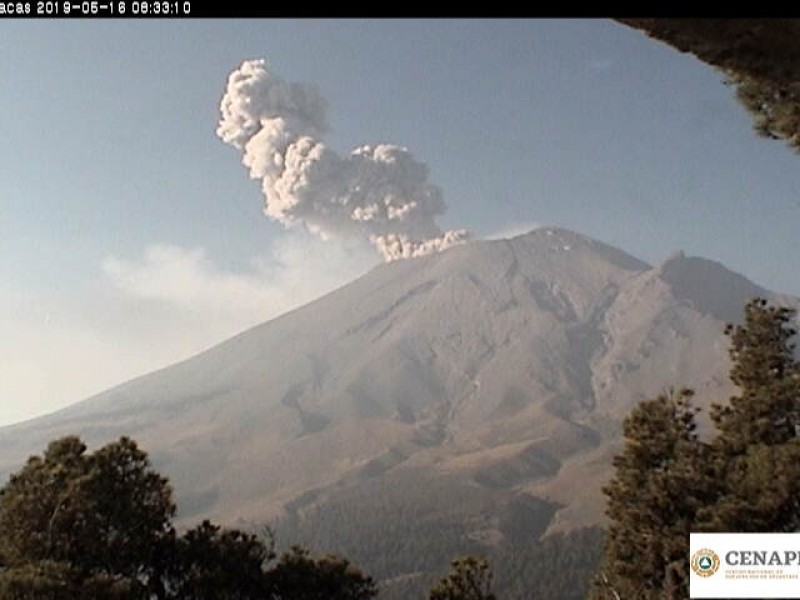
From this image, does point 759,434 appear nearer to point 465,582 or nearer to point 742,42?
point 465,582

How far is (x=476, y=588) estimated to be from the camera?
18844 millimetres

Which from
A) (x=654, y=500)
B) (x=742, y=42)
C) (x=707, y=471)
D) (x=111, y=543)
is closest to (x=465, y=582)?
(x=654, y=500)

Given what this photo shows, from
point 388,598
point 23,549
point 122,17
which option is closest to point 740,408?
point 23,549

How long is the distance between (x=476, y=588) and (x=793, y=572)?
34.1ft

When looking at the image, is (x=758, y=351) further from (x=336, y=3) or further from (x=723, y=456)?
(x=336, y=3)

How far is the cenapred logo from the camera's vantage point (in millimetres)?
10445

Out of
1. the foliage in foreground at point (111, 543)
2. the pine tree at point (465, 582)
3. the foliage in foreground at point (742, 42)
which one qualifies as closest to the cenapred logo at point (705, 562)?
the foliage in foreground at point (742, 42)

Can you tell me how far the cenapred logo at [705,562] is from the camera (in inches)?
411

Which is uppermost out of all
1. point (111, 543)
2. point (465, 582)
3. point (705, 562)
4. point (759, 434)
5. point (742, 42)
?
point (742, 42)

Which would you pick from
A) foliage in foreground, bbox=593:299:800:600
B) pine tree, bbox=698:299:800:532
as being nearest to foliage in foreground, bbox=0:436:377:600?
A: foliage in foreground, bbox=593:299:800:600

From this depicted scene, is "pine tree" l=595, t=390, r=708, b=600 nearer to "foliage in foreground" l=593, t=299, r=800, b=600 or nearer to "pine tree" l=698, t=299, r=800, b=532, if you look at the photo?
"foliage in foreground" l=593, t=299, r=800, b=600

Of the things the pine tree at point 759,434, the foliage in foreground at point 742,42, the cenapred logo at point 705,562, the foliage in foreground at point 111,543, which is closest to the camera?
the foliage in foreground at point 742,42

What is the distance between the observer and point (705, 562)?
429 inches

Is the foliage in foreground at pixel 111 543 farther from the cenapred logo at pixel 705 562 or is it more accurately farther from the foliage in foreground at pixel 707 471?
the cenapred logo at pixel 705 562
